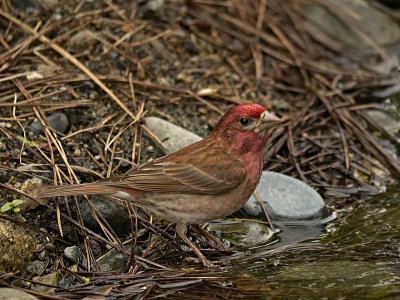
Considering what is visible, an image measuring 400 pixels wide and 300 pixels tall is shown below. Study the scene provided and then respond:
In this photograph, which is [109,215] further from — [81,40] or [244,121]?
[81,40]

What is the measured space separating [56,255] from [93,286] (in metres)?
0.59

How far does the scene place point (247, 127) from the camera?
553 cm

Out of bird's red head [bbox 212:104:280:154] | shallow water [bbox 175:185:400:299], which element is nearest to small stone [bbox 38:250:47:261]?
shallow water [bbox 175:185:400:299]

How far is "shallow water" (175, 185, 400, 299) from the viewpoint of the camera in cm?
449

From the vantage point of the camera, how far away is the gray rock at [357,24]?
9461 mm

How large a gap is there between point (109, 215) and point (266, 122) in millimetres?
1439

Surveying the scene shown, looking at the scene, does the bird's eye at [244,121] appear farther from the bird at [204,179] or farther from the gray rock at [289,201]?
the gray rock at [289,201]

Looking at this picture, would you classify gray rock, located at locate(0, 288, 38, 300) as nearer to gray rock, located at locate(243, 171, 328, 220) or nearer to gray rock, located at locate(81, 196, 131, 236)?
gray rock, located at locate(81, 196, 131, 236)

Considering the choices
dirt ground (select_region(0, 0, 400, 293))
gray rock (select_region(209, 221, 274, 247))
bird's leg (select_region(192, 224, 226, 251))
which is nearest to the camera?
bird's leg (select_region(192, 224, 226, 251))

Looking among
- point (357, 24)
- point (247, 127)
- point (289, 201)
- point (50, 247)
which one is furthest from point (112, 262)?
point (357, 24)

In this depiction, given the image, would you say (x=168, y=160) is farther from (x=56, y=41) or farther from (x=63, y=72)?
(x=56, y=41)

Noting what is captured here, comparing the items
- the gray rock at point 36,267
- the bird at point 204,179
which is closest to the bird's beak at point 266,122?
the bird at point 204,179

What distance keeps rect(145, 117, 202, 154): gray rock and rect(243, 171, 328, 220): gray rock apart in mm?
813

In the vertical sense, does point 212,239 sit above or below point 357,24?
below
